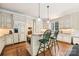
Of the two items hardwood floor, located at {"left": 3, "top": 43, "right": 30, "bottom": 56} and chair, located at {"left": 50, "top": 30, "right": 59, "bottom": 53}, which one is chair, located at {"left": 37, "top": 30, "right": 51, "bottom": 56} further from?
hardwood floor, located at {"left": 3, "top": 43, "right": 30, "bottom": 56}

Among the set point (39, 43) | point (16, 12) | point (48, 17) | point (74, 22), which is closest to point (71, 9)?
point (74, 22)

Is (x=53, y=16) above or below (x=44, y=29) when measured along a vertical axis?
above

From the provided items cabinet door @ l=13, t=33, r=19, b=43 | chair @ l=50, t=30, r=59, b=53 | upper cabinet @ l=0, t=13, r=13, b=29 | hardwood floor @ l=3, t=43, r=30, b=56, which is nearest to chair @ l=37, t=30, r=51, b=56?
chair @ l=50, t=30, r=59, b=53

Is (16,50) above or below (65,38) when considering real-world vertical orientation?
below

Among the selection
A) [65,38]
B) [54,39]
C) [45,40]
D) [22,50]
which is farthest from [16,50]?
[65,38]

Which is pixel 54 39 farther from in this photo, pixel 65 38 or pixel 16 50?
pixel 16 50

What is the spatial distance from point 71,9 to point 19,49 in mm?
965

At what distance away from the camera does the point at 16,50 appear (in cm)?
190

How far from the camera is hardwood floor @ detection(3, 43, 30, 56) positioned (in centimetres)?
187

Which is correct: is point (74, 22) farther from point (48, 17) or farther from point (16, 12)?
point (16, 12)

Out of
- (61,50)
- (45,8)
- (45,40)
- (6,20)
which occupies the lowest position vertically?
(61,50)

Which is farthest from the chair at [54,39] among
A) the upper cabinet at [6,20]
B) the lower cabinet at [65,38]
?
the upper cabinet at [6,20]

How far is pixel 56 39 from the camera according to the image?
1.92 m

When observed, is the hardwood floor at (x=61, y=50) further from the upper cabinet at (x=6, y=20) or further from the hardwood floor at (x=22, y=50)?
the upper cabinet at (x=6, y=20)
